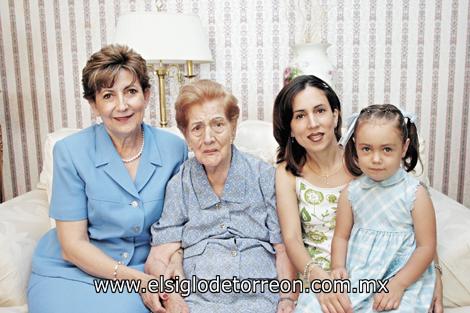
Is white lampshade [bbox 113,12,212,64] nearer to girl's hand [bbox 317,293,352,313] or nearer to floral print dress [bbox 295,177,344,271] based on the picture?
floral print dress [bbox 295,177,344,271]

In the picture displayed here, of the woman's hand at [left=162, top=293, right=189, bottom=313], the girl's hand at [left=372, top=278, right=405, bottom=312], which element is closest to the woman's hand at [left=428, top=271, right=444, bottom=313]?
the girl's hand at [left=372, top=278, right=405, bottom=312]

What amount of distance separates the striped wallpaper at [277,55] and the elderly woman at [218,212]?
1156 millimetres

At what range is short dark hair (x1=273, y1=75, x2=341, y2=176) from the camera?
1492 mm

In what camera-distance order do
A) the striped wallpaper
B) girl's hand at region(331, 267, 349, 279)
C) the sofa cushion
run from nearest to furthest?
girl's hand at region(331, 267, 349, 279) < the sofa cushion < the striped wallpaper

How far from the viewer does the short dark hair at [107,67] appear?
146 cm

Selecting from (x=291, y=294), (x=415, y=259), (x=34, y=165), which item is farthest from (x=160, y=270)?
(x=34, y=165)

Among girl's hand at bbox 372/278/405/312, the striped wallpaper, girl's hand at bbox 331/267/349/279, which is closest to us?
girl's hand at bbox 372/278/405/312

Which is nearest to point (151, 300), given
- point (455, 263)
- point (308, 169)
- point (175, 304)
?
point (175, 304)

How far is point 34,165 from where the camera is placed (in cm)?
280

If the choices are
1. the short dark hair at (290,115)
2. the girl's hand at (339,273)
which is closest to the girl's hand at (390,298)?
the girl's hand at (339,273)

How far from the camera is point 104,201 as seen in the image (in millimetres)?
1505

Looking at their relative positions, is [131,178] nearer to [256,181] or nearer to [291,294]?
[256,181]

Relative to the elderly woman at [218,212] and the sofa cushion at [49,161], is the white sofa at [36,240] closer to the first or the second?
the sofa cushion at [49,161]

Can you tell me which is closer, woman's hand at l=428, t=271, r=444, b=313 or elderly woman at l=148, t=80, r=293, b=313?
woman's hand at l=428, t=271, r=444, b=313
